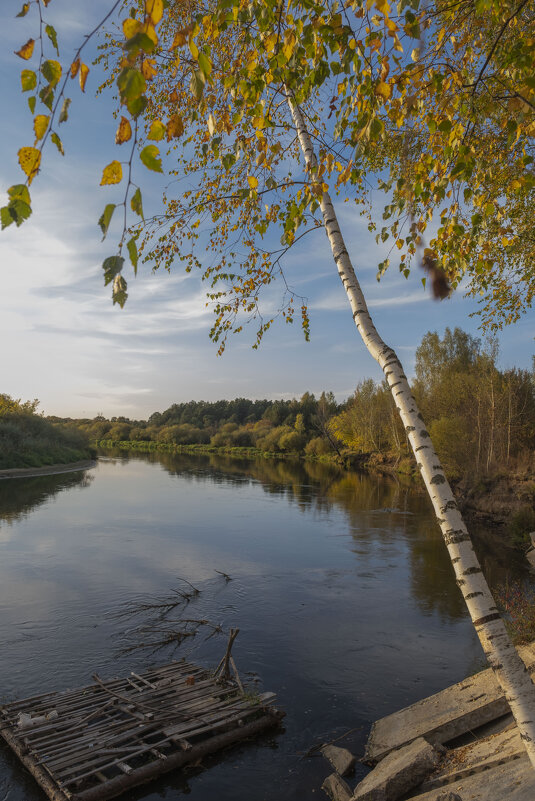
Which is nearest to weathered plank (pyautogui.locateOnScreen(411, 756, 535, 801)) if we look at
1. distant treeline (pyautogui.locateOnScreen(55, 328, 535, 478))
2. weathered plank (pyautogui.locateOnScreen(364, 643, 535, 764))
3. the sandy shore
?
weathered plank (pyautogui.locateOnScreen(364, 643, 535, 764))

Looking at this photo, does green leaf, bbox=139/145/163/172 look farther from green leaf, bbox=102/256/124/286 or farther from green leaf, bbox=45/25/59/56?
green leaf, bbox=45/25/59/56

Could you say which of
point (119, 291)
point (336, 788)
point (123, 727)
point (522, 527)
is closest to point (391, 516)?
point (522, 527)

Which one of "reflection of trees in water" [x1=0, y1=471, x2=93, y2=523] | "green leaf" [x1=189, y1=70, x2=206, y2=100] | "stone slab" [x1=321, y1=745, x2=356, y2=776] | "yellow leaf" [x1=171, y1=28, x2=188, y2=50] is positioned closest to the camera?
"green leaf" [x1=189, y1=70, x2=206, y2=100]

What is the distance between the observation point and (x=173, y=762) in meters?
6.68

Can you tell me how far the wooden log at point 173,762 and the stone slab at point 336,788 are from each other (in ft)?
4.56

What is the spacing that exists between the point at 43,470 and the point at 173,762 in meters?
42.5

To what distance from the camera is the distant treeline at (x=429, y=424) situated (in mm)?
33844

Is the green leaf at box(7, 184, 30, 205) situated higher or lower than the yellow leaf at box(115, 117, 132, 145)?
lower

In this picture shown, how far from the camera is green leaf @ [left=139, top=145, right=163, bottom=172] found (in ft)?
6.89

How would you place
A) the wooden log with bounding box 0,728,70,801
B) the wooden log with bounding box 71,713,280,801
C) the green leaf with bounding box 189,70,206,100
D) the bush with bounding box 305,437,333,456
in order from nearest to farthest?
the green leaf with bounding box 189,70,206,100
the wooden log with bounding box 0,728,70,801
the wooden log with bounding box 71,713,280,801
the bush with bounding box 305,437,333,456

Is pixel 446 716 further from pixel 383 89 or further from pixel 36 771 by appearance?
pixel 383 89

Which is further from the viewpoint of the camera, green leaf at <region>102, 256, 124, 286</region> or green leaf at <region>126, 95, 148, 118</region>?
green leaf at <region>102, 256, 124, 286</region>

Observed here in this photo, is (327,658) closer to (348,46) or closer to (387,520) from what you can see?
(348,46)

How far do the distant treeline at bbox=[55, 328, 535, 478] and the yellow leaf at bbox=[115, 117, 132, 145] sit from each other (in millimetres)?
31380
